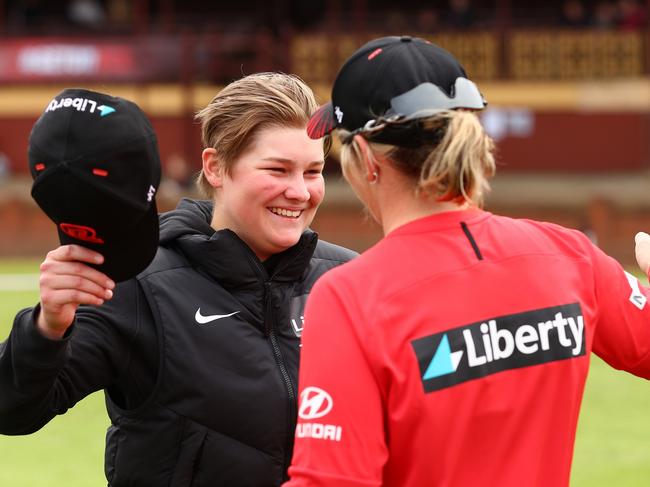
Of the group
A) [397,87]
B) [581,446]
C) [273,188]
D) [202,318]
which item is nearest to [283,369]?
[202,318]

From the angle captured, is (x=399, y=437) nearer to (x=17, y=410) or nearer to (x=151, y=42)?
(x=17, y=410)

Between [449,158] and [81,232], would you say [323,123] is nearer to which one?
[449,158]

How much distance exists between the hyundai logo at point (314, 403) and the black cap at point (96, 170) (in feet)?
2.00

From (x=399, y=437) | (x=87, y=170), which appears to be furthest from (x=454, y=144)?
(x=87, y=170)

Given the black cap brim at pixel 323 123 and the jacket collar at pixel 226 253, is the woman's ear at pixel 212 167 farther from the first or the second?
the black cap brim at pixel 323 123

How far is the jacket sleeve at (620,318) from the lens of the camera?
9.02ft

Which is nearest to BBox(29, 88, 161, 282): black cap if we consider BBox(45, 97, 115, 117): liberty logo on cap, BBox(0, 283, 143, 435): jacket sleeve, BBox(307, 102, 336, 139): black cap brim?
BBox(45, 97, 115, 117): liberty logo on cap

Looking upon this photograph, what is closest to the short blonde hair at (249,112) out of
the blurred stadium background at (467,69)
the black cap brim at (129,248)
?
the black cap brim at (129,248)

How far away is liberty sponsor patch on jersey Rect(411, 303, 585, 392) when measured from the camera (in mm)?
2467

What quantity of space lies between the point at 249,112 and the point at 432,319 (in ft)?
3.60

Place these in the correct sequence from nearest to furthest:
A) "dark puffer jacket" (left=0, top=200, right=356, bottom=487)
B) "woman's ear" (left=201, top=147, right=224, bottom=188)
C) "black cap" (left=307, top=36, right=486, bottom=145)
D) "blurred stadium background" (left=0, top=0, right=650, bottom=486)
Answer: "black cap" (left=307, top=36, right=486, bottom=145), "dark puffer jacket" (left=0, top=200, right=356, bottom=487), "woman's ear" (left=201, top=147, right=224, bottom=188), "blurred stadium background" (left=0, top=0, right=650, bottom=486)

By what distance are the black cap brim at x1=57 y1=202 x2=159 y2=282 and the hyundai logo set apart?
0.61m

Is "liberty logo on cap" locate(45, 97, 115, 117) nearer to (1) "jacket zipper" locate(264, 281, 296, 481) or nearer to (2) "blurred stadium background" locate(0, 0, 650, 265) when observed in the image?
(1) "jacket zipper" locate(264, 281, 296, 481)

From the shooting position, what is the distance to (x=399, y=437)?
2.48 meters
